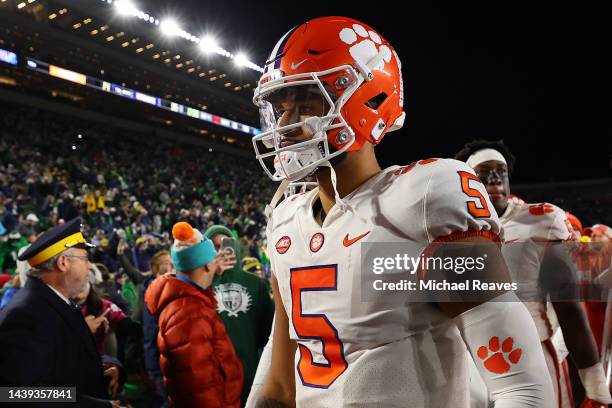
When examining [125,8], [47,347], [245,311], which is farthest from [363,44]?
[125,8]

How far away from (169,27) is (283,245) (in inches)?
742

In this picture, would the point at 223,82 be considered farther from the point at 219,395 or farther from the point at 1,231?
the point at 219,395

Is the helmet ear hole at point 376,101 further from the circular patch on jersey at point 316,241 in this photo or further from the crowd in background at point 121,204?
the crowd in background at point 121,204

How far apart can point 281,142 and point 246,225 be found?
13.1 meters

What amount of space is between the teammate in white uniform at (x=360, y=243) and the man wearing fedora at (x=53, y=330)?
140cm

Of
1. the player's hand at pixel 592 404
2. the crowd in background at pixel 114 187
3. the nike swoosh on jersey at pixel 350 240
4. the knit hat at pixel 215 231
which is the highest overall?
the crowd in background at pixel 114 187

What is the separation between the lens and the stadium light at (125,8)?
56.0 feet

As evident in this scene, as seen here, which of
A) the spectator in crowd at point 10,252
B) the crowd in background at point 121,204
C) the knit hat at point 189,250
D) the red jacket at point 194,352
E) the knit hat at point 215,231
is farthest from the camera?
the spectator in crowd at point 10,252

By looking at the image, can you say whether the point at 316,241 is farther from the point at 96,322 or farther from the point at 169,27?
the point at 169,27

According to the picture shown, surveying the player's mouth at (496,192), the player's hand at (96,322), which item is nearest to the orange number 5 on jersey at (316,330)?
the player's mouth at (496,192)

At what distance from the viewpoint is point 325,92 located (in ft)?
4.43

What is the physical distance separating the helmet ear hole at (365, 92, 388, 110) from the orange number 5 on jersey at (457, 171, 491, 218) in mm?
402

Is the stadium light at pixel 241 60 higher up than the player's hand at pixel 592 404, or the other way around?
the stadium light at pixel 241 60

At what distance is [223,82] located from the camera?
2173 cm
